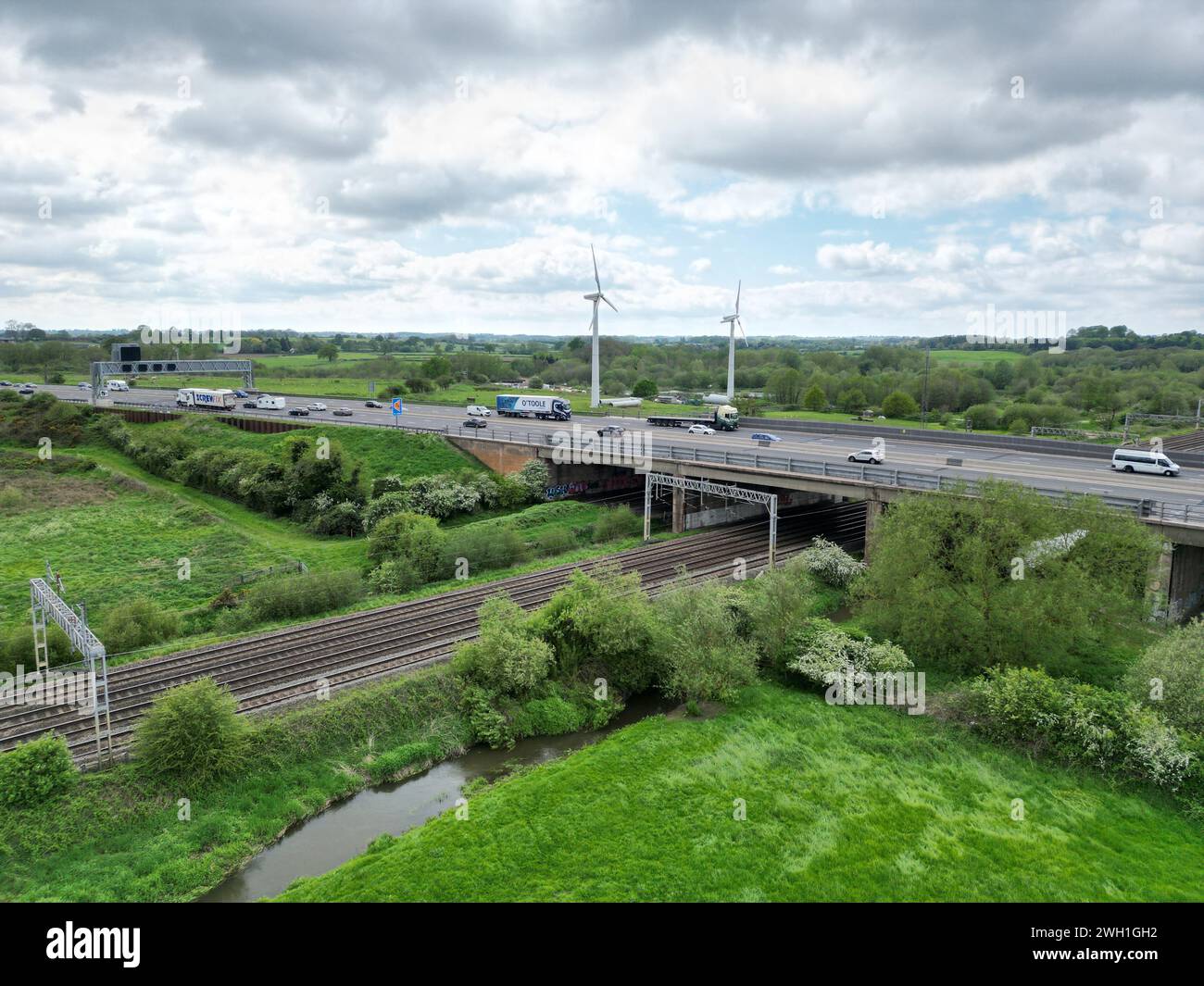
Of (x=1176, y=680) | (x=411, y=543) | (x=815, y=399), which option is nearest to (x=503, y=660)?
(x=411, y=543)

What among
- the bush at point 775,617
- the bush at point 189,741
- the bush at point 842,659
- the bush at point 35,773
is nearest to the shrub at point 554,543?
the bush at point 775,617

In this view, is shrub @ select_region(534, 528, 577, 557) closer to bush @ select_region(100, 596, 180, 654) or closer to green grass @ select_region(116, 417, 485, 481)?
green grass @ select_region(116, 417, 485, 481)

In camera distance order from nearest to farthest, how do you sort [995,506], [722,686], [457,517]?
1. [722,686]
2. [995,506]
3. [457,517]

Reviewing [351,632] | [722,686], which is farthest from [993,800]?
[351,632]

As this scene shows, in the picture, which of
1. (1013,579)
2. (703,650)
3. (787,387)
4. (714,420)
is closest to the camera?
(703,650)

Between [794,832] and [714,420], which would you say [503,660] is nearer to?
[794,832]
